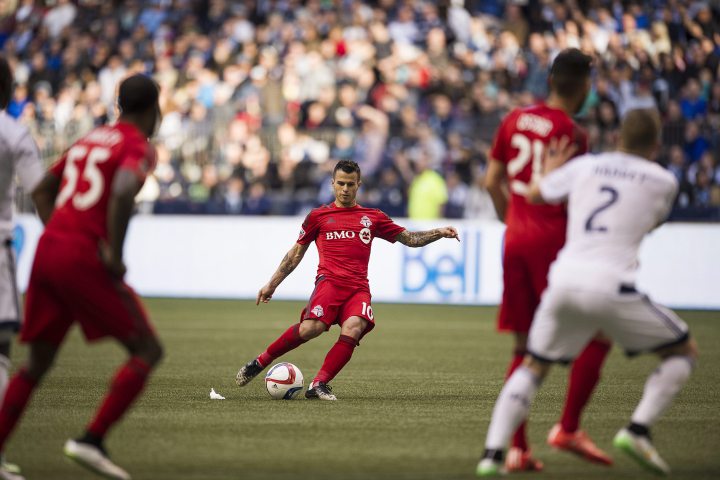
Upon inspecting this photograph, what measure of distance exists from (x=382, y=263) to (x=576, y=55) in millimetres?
14305

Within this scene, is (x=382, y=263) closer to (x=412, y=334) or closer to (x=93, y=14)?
(x=412, y=334)

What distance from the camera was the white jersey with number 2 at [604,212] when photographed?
618cm

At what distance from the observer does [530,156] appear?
6820 mm

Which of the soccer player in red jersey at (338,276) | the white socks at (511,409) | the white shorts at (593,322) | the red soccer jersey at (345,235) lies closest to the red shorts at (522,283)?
the white shorts at (593,322)

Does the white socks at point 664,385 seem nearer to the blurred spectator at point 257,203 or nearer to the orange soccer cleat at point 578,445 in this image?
the orange soccer cleat at point 578,445

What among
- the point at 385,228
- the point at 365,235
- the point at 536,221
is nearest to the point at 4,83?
the point at 536,221

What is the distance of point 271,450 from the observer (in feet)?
23.3

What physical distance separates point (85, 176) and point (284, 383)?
398cm

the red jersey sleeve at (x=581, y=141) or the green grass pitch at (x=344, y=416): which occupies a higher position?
the red jersey sleeve at (x=581, y=141)

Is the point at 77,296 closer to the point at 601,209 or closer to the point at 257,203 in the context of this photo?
the point at 601,209

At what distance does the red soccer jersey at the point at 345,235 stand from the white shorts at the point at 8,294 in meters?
3.88

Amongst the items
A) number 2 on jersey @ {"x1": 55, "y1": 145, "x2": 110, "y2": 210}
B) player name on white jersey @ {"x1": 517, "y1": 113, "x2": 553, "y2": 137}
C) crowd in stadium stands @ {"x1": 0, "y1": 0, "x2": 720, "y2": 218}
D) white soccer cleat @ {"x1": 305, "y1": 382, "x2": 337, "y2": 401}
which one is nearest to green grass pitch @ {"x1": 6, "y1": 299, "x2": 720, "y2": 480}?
white soccer cleat @ {"x1": 305, "y1": 382, "x2": 337, "y2": 401}

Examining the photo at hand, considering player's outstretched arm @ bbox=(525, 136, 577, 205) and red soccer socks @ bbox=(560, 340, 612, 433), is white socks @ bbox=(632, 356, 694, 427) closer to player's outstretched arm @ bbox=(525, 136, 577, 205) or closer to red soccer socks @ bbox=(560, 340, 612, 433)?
red soccer socks @ bbox=(560, 340, 612, 433)

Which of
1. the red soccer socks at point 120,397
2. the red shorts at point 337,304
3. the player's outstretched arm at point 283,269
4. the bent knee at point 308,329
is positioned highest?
the red soccer socks at point 120,397
